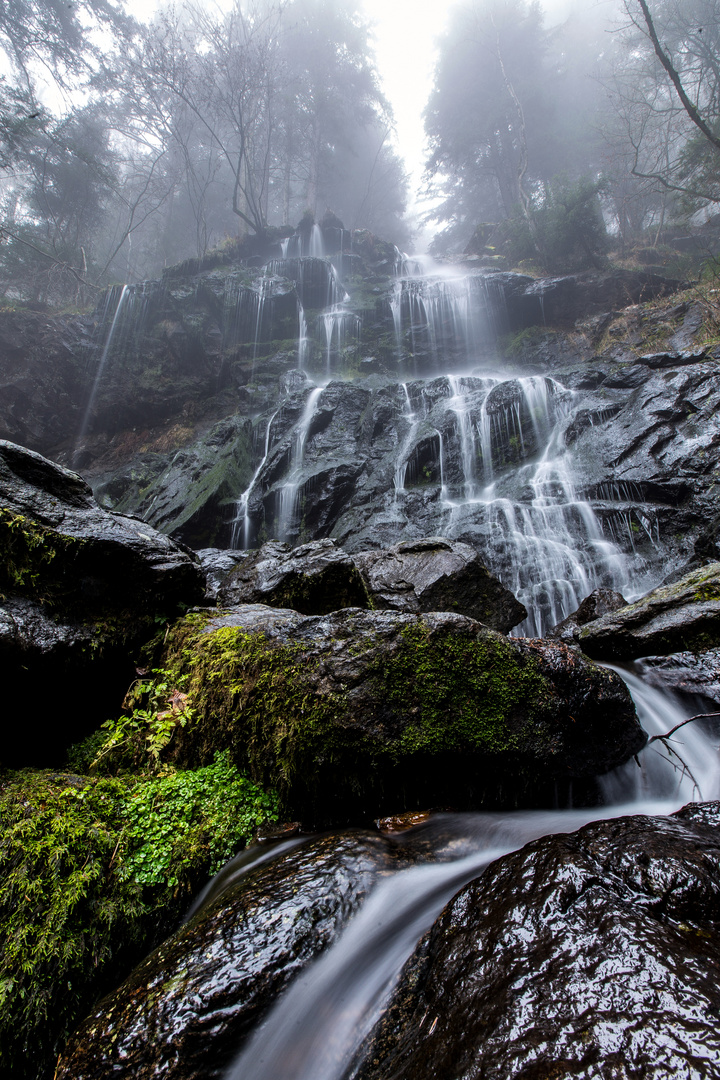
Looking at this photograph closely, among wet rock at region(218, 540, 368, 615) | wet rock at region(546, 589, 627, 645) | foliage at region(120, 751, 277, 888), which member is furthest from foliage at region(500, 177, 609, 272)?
foliage at region(120, 751, 277, 888)

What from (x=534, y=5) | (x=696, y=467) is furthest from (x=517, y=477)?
(x=534, y=5)

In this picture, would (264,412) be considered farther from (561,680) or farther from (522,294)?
(561,680)

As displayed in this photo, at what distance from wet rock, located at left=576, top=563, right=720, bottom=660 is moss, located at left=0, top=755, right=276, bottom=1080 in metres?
4.17

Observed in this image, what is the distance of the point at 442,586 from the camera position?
6.55 metres

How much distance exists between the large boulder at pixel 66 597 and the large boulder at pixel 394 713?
627mm

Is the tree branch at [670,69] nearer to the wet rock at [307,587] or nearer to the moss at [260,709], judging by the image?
the wet rock at [307,587]

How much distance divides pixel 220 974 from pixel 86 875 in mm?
754

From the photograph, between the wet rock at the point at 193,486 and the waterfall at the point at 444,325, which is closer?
the wet rock at the point at 193,486

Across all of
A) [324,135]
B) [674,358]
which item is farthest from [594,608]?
[324,135]

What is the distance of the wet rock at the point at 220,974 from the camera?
5.22 feet

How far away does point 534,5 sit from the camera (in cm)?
2950

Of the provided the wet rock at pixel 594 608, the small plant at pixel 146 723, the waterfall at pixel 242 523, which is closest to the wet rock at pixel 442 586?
the wet rock at pixel 594 608

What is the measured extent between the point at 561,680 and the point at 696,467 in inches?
351

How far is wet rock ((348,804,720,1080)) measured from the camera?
1233 millimetres
